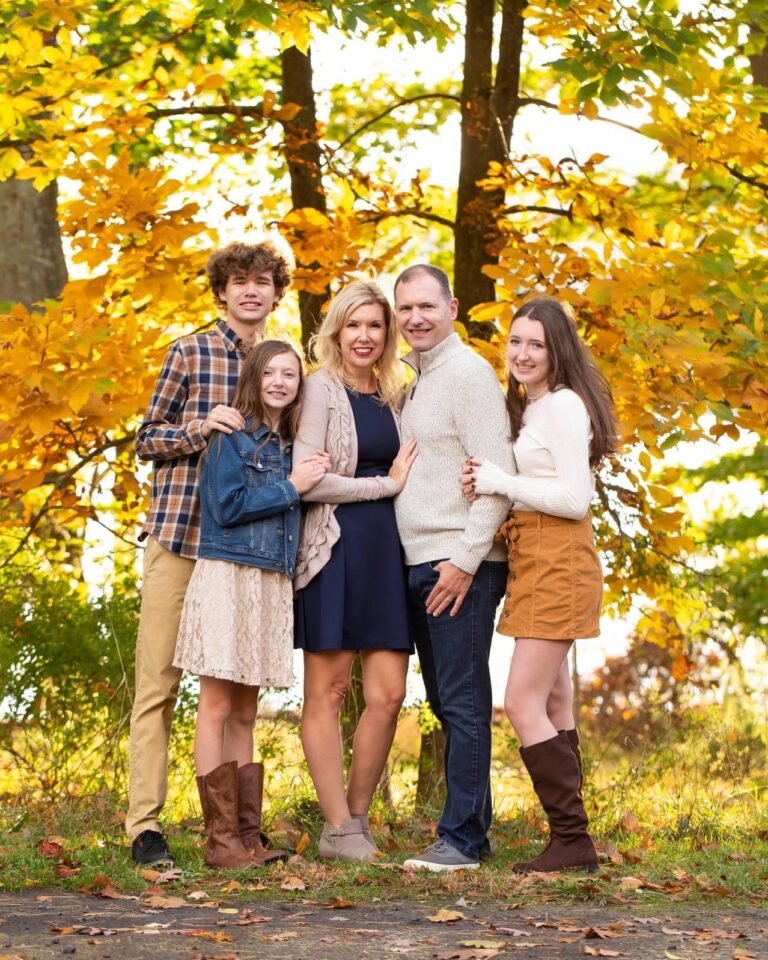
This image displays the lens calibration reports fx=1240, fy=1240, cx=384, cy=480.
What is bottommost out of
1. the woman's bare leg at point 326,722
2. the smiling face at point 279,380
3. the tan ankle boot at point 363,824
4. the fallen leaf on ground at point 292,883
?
the fallen leaf on ground at point 292,883

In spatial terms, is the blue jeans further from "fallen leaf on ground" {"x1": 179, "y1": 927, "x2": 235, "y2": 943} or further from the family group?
"fallen leaf on ground" {"x1": 179, "y1": 927, "x2": 235, "y2": 943}

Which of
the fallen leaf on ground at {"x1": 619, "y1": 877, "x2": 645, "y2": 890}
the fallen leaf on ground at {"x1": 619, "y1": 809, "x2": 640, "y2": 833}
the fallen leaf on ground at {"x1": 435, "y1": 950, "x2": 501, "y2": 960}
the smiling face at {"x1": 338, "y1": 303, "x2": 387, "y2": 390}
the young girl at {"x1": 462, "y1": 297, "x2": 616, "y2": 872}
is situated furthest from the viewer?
the fallen leaf on ground at {"x1": 619, "y1": 809, "x2": 640, "y2": 833}

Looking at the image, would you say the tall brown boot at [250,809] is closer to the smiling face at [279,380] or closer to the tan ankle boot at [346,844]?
the tan ankle boot at [346,844]

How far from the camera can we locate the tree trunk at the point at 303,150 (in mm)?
6809

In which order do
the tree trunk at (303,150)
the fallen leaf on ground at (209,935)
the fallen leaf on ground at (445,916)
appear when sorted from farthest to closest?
1. the tree trunk at (303,150)
2. the fallen leaf on ground at (445,916)
3. the fallen leaf on ground at (209,935)

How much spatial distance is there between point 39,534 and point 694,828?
4.08 m

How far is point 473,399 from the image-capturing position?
14.1ft

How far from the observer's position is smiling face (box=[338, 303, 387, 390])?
4.46 m

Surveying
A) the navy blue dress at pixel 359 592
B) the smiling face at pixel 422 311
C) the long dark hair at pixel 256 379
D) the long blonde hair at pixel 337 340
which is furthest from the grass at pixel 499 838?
the smiling face at pixel 422 311

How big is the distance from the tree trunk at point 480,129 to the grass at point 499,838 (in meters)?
2.57

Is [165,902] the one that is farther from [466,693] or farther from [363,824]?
[466,693]

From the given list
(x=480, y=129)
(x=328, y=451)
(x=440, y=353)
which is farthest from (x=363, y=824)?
(x=480, y=129)

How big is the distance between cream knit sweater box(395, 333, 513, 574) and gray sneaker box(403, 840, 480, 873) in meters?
0.97

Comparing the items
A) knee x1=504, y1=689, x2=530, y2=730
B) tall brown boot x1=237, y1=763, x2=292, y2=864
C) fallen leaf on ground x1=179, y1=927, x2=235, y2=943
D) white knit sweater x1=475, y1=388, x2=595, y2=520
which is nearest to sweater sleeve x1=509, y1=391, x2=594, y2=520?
white knit sweater x1=475, y1=388, x2=595, y2=520
